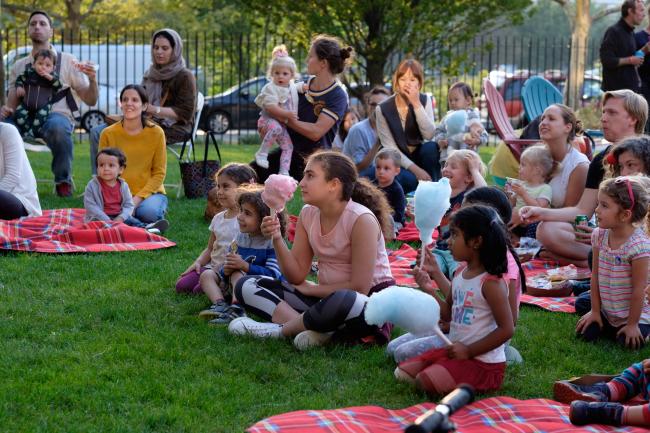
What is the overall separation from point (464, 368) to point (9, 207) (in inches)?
187

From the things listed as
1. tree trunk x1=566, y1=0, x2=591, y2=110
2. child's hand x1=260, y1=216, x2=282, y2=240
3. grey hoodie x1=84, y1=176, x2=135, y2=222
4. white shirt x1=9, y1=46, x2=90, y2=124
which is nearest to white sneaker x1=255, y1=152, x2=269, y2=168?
grey hoodie x1=84, y1=176, x2=135, y2=222

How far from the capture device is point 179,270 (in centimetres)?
645

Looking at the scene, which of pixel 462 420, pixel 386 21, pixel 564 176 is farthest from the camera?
pixel 386 21

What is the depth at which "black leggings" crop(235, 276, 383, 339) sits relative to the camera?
177 inches

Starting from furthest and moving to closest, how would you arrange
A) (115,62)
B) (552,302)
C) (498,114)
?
1. (115,62)
2. (498,114)
3. (552,302)

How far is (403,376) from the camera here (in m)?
4.14

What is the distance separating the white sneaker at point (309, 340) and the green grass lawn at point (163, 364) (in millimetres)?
49

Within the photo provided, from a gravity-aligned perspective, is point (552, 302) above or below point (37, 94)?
below

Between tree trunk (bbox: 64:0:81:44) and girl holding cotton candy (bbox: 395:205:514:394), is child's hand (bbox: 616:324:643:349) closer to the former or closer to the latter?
girl holding cotton candy (bbox: 395:205:514:394)

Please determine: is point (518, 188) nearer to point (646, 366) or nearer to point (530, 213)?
point (530, 213)

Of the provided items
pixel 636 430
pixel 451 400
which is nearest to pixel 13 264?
pixel 636 430


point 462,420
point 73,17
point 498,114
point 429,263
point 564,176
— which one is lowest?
point 462,420

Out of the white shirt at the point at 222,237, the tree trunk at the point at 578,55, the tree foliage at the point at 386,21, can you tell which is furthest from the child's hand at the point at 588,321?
the tree trunk at the point at 578,55

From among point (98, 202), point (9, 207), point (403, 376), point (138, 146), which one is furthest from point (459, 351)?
point (138, 146)
